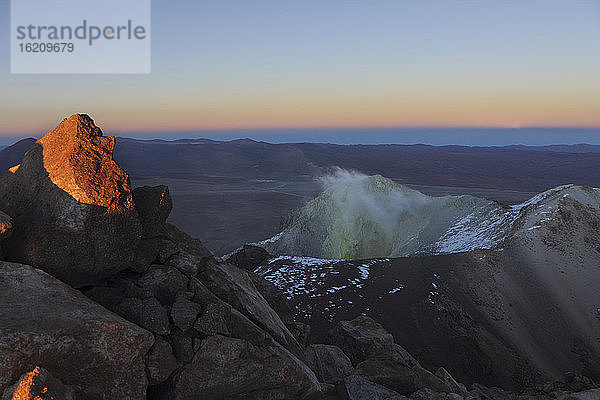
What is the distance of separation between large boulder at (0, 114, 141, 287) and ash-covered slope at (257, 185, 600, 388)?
917cm

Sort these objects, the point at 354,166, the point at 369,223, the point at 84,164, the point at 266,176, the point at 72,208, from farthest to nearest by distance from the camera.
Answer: the point at 354,166, the point at 266,176, the point at 369,223, the point at 84,164, the point at 72,208

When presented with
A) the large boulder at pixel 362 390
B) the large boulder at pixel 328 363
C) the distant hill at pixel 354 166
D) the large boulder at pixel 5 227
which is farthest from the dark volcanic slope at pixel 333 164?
the large boulder at pixel 5 227

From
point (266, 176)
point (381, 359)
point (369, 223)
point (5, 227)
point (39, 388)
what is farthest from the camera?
point (266, 176)

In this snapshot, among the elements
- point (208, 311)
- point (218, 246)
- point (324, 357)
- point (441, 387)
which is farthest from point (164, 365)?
point (218, 246)

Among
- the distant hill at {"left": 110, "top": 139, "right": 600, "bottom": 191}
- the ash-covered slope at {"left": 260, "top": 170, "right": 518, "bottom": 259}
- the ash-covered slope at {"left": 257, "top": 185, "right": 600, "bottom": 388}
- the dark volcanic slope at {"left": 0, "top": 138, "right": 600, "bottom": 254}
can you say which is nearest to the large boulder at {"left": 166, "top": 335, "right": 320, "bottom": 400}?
the ash-covered slope at {"left": 257, "top": 185, "right": 600, "bottom": 388}

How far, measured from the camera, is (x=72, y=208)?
5.55 m

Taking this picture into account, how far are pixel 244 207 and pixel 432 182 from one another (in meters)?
59.8

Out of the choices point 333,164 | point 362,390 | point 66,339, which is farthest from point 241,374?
point 333,164

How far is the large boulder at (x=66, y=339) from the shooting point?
4000 mm

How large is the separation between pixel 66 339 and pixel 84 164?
2.86m

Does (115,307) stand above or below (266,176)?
above

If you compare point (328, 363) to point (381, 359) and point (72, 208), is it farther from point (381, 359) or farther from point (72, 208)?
point (72, 208)

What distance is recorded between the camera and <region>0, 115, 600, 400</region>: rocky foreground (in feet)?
14.2

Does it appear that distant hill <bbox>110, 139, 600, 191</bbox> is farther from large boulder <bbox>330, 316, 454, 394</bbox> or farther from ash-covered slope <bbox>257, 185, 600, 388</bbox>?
large boulder <bbox>330, 316, 454, 394</bbox>
